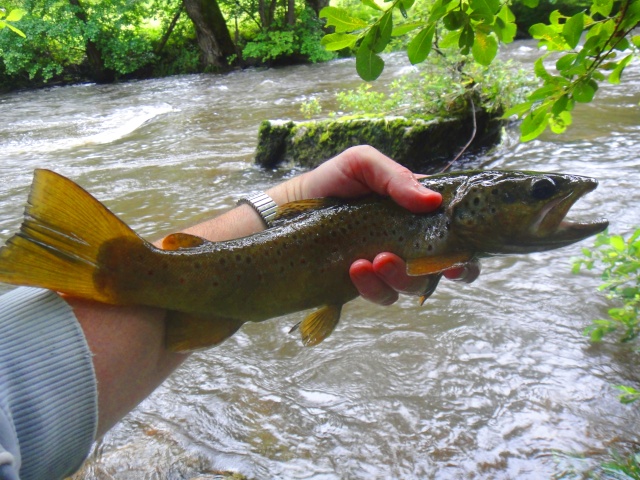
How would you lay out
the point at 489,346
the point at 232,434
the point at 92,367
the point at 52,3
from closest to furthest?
the point at 92,367 < the point at 232,434 < the point at 489,346 < the point at 52,3

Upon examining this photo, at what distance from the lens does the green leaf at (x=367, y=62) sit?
6.30ft

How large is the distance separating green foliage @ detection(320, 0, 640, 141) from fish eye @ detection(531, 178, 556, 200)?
247 mm

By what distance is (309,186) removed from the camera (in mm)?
2947

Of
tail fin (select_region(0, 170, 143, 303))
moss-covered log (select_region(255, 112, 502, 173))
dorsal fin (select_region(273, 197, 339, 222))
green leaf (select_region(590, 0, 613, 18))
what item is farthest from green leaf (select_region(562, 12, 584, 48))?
moss-covered log (select_region(255, 112, 502, 173))

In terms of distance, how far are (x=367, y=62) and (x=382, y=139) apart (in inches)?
222

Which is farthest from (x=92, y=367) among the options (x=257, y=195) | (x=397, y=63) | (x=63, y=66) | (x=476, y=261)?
(x=63, y=66)

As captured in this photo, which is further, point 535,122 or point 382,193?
point 382,193

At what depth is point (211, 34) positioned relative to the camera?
22.3 metres

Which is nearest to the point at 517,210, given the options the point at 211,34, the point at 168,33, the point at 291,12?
the point at 211,34

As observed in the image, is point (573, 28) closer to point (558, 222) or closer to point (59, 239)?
point (558, 222)

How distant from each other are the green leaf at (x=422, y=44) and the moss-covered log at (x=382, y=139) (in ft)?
17.9

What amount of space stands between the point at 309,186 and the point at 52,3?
82.1ft

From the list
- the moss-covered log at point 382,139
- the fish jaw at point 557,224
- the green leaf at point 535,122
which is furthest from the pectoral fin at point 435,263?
the moss-covered log at point 382,139

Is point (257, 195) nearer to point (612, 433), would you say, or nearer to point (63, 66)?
point (612, 433)
